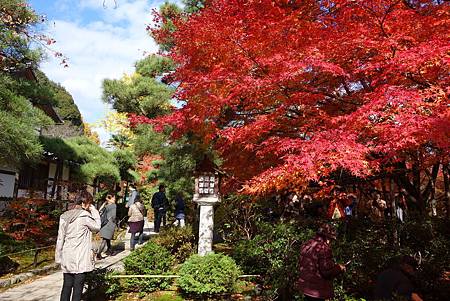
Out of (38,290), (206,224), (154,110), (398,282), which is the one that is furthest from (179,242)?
(154,110)

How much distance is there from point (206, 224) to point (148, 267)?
1.90m

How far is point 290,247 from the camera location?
7121 mm

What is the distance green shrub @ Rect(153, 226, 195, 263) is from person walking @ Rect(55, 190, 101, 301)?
4287 mm

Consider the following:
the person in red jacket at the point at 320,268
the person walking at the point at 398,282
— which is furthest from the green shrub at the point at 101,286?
the person walking at the point at 398,282

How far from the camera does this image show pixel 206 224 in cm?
893

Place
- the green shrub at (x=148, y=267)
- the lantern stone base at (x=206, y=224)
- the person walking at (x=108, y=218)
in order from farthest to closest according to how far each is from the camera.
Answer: the person walking at (x=108, y=218)
the lantern stone base at (x=206, y=224)
the green shrub at (x=148, y=267)

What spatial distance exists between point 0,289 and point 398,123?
775cm

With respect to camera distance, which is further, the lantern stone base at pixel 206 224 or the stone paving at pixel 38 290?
the lantern stone base at pixel 206 224

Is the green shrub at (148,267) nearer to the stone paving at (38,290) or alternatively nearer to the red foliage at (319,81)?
the stone paving at (38,290)

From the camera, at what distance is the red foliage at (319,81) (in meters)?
5.48

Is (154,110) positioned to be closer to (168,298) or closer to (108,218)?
(108,218)

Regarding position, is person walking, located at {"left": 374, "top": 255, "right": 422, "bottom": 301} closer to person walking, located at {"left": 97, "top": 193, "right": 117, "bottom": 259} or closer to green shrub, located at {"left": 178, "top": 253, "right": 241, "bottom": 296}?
green shrub, located at {"left": 178, "top": 253, "right": 241, "bottom": 296}

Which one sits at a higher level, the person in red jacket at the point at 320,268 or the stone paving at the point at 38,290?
the person in red jacket at the point at 320,268

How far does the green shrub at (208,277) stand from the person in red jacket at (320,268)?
8.23 feet
